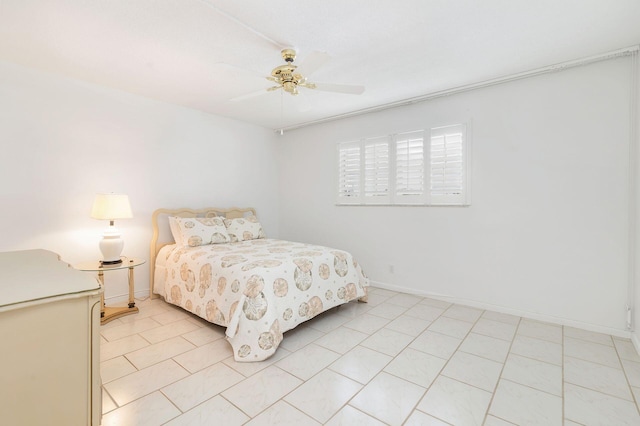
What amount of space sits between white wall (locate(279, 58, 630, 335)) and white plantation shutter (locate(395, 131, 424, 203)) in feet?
0.44

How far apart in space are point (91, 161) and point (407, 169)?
3.71 meters

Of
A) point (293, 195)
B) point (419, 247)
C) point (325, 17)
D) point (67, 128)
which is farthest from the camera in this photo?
point (293, 195)

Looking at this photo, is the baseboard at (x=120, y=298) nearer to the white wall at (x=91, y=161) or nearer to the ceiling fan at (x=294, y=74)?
the white wall at (x=91, y=161)

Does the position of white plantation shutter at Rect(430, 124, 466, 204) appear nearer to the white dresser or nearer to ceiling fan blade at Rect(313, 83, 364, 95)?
ceiling fan blade at Rect(313, 83, 364, 95)

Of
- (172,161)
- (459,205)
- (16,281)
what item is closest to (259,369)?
(16,281)

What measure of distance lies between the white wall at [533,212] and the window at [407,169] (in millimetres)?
118

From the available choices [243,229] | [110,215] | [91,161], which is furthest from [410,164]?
[91,161]

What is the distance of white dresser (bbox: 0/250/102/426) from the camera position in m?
0.92

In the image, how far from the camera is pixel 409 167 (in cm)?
386

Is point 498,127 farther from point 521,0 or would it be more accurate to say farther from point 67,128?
point 67,128

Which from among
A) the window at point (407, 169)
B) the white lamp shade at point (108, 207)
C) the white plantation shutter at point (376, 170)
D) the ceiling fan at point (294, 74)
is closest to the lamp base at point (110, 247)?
the white lamp shade at point (108, 207)

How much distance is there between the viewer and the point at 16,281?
1.13 metres

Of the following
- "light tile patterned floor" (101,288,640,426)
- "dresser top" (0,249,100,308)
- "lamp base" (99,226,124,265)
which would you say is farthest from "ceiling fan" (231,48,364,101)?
"lamp base" (99,226,124,265)

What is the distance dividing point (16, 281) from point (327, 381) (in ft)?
5.67
